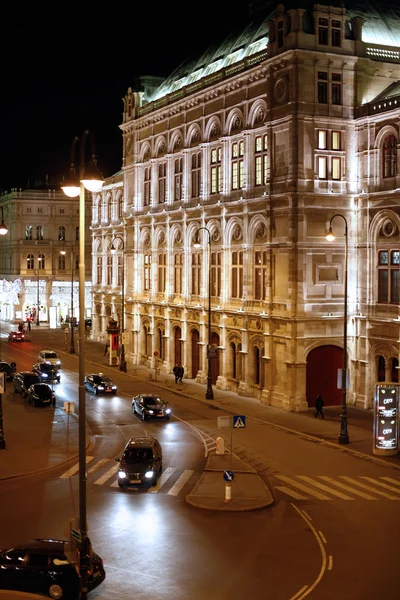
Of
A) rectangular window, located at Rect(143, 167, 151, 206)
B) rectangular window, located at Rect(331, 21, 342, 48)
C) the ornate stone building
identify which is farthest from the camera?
rectangular window, located at Rect(143, 167, 151, 206)

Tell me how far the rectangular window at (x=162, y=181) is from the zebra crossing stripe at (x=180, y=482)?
125ft

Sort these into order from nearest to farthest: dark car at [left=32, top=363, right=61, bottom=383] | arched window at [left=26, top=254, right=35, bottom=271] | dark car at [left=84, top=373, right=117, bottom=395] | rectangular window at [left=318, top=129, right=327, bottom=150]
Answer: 1. rectangular window at [left=318, top=129, right=327, bottom=150]
2. dark car at [left=84, top=373, right=117, bottom=395]
3. dark car at [left=32, top=363, right=61, bottom=383]
4. arched window at [left=26, top=254, right=35, bottom=271]

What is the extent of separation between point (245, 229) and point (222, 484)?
26315mm

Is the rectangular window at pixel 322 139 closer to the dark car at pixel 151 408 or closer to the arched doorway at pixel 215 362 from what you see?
the arched doorway at pixel 215 362

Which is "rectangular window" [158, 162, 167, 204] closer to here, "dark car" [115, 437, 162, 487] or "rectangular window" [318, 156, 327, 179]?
"rectangular window" [318, 156, 327, 179]

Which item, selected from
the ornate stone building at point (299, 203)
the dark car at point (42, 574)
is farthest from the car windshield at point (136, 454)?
the ornate stone building at point (299, 203)

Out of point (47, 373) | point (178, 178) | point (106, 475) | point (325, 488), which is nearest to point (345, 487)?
point (325, 488)

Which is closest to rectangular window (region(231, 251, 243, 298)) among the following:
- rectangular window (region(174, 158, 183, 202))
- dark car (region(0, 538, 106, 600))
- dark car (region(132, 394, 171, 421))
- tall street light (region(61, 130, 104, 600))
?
rectangular window (region(174, 158, 183, 202))

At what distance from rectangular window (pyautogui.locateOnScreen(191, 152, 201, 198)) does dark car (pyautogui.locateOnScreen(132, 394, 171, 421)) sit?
2077 centimetres

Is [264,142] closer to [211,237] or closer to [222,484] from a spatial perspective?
[211,237]

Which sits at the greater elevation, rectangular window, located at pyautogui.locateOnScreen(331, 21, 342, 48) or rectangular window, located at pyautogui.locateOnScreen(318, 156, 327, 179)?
rectangular window, located at pyautogui.locateOnScreen(331, 21, 342, 48)

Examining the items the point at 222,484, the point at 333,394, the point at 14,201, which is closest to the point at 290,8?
the point at 333,394

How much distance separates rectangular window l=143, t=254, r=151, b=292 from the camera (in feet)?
236

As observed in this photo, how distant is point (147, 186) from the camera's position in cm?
7256
